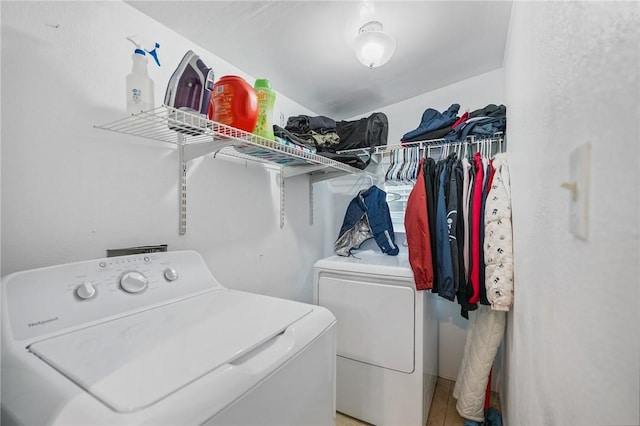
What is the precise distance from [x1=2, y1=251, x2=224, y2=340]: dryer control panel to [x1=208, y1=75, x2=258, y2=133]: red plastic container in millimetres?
617

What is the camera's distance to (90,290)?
89 cm

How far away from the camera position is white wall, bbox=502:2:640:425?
0.38 meters

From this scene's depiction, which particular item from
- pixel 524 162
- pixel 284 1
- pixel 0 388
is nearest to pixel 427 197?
pixel 524 162

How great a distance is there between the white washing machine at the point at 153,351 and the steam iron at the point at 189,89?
0.59 m

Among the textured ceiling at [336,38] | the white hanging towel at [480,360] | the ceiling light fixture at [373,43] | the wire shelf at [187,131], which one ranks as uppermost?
the textured ceiling at [336,38]

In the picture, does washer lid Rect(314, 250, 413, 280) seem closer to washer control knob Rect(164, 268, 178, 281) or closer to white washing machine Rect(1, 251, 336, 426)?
white washing machine Rect(1, 251, 336, 426)

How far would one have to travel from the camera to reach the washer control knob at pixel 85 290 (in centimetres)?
87

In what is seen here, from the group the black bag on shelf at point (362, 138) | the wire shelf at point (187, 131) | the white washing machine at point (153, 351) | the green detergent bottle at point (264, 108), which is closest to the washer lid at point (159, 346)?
the white washing machine at point (153, 351)

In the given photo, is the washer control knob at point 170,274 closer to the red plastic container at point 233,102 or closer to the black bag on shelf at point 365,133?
the red plastic container at point 233,102

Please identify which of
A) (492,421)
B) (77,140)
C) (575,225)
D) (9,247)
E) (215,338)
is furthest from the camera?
(492,421)

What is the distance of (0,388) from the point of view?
625 millimetres

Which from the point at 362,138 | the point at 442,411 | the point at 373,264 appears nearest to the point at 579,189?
the point at 373,264

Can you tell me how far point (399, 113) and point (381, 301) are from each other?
171 centimetres

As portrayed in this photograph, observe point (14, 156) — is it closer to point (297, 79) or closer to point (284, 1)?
point (284, 1)
